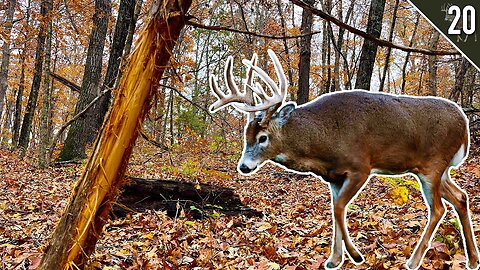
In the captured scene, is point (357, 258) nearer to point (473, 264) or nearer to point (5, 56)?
point (473, 264)

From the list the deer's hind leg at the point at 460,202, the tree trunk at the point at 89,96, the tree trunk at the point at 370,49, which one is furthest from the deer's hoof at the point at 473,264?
the tree trunk at the point at 89,96

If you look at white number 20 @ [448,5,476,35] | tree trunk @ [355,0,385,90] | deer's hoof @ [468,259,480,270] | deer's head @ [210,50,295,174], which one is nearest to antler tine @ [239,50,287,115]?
deer's head @ [210,50,295,174]

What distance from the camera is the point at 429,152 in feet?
5.27

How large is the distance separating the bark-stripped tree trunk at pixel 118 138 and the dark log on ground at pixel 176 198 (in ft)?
10.8

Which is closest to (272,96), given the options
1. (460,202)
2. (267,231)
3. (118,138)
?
(460,202)

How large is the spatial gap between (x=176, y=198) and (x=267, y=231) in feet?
5.92

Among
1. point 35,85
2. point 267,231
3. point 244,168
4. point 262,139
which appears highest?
point 262,139

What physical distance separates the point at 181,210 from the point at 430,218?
404cm

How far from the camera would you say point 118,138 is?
7.39 ft

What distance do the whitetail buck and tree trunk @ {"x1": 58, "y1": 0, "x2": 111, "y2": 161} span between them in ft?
29.5

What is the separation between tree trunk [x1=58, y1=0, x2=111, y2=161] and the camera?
1019cm

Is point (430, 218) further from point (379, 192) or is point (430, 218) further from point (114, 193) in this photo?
point (379, 192)

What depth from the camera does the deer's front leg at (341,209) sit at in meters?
1.56

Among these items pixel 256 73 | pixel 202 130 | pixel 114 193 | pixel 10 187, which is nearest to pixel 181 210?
pixel 114 193
